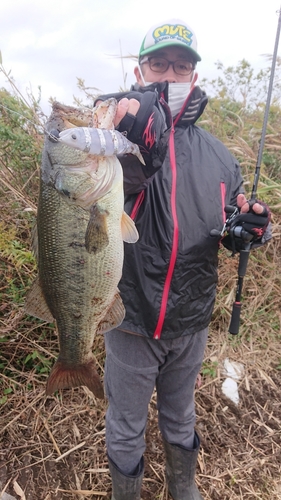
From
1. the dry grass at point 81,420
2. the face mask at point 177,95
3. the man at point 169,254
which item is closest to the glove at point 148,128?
the man at point 169,254

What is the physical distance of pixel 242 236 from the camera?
185 cm

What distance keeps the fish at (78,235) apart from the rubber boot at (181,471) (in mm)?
980

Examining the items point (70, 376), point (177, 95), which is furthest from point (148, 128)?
point (70, 376)

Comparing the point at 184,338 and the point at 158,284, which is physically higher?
the point at 158,284

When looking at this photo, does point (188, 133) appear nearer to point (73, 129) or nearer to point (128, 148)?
point (128, 148)

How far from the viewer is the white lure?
3.92 feet

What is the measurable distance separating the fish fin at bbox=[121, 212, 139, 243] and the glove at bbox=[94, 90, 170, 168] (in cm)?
25

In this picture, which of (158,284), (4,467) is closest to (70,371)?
(158,284)

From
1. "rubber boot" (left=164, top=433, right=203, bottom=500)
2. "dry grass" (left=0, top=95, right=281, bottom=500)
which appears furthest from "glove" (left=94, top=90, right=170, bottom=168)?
"rubber boot" (left=164, top=433, right=203, bottom=500)

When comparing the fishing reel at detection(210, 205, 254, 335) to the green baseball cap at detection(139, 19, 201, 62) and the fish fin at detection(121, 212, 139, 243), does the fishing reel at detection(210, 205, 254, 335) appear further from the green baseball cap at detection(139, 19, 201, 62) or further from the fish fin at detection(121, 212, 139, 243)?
the green baseball cap at detection(139, 19, 201, 62)

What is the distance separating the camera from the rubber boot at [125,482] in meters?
1.97

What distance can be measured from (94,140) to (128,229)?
0.40 meters

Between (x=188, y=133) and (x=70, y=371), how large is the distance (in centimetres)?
131

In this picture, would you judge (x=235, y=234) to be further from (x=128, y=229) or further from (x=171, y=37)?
(x=171, y=37)
